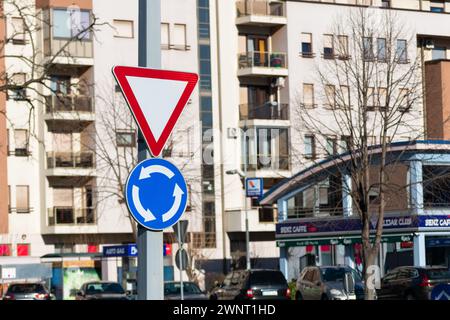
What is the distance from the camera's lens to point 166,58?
207 ft

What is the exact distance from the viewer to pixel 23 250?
5950 centimetres

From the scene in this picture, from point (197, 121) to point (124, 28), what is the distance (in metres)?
6.80

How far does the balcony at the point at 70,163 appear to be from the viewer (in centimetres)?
5978

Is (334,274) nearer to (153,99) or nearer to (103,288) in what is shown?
(103,288)

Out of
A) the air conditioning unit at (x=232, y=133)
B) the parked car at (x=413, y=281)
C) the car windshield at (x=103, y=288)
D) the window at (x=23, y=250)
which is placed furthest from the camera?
the air conditioning unit at (x=232, y=133)

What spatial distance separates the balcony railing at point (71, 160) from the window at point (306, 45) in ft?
49.9

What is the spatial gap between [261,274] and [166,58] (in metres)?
27.7

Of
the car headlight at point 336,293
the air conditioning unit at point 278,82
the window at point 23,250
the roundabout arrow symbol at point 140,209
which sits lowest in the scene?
the car headlight at point 336,293

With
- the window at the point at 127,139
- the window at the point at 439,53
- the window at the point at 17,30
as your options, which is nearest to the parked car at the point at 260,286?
the window at the point at 17,30

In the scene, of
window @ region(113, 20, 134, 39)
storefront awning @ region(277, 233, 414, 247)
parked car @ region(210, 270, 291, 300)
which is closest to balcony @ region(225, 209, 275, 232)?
storefront awning @ region(277, 233, 414, 247)

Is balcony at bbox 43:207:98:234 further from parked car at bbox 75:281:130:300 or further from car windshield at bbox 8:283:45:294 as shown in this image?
parked car at bbox 75:281:130:300

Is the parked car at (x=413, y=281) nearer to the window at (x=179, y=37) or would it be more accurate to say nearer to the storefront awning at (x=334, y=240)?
the storefront awning at (x=334, y=240)

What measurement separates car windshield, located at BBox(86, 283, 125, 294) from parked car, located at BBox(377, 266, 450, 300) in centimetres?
1016
